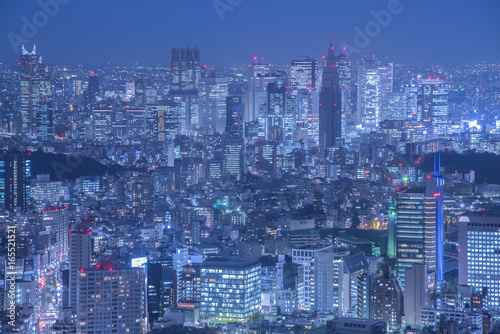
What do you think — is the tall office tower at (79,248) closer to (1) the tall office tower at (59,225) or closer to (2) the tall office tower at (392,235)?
(1) the tall office tower at (59,225)

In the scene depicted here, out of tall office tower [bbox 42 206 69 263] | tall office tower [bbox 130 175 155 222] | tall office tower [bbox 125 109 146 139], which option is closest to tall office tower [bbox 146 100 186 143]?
tall office tower [bbox 125 109 146 139]

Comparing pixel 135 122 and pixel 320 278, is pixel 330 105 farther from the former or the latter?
pixel 320 278

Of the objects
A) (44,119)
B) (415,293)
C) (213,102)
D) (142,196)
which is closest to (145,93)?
(213,102)

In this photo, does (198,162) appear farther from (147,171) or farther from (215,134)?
(215,134)

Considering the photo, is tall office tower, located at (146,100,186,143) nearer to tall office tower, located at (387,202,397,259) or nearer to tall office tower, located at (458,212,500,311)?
tall office tower, located at (387,202,397,259)

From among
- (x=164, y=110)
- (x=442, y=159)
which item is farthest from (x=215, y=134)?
(x=442, y=159)

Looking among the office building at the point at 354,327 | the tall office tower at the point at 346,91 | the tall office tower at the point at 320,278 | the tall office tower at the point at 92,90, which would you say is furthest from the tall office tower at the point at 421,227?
the tall office tower at the point at 346,91
